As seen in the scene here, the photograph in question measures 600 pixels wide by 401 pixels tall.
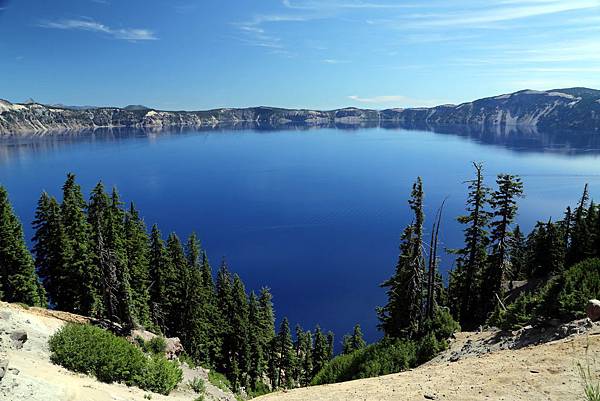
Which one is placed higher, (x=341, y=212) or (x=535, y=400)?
(x=535, y=400)

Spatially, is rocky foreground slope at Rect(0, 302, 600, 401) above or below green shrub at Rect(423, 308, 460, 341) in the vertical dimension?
above

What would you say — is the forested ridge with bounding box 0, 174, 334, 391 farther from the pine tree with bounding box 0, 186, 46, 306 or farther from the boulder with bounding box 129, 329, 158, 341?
the boulder with bounding box 129, 329, 158, 341

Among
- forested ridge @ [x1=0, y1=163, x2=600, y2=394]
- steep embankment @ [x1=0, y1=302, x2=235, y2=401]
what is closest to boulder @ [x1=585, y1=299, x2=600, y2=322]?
forested ridge @ [x1=0, y1=163, x2=600, y2=394]

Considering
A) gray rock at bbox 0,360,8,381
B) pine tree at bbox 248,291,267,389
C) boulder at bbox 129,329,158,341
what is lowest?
pine tree at bbox 248,291,267,389

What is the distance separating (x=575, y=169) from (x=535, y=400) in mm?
206069

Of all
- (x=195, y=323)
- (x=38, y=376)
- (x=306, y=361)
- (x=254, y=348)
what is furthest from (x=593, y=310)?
(x=306, y=361)

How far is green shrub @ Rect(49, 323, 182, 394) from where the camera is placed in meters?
17.5

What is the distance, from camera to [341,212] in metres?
133

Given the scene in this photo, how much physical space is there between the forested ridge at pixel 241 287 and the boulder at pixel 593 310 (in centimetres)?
52

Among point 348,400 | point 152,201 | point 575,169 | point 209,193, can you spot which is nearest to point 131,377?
point 348,400

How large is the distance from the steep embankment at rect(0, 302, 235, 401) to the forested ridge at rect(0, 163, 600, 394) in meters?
9.92

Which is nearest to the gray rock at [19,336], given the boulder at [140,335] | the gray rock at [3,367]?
the gray rock at [3,367]

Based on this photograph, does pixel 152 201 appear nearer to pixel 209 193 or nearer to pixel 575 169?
pixel 209 193

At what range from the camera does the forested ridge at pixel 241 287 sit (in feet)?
77.7
